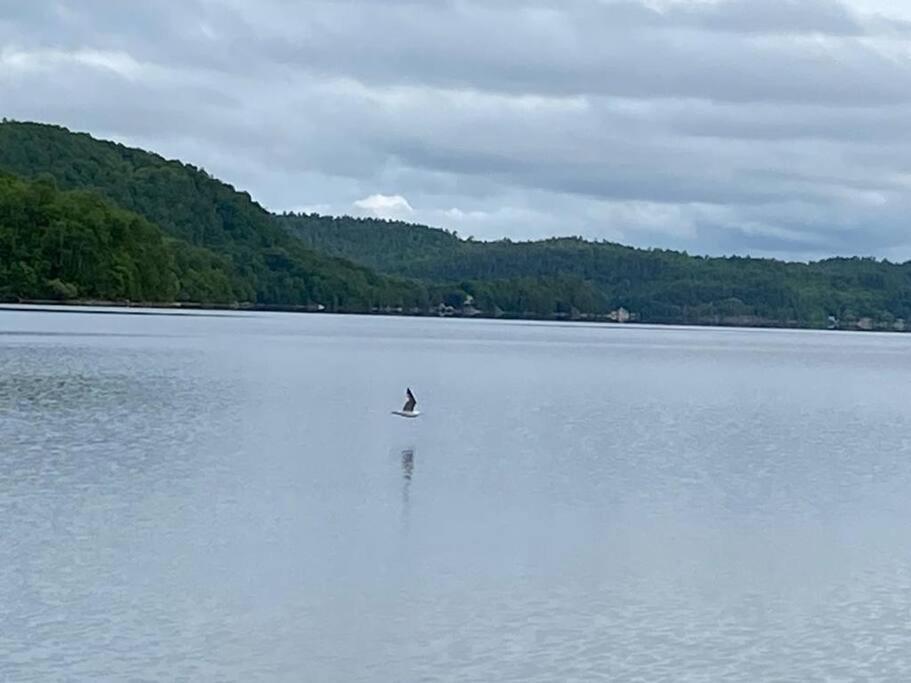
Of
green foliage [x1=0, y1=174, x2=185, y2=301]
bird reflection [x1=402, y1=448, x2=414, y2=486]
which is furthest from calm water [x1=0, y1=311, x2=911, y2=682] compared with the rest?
green foliage [x1=0, y1=174, x2=185, y2=301]

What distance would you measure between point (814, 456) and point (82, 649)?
21967mm

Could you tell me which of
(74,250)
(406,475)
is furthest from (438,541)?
(74,250)

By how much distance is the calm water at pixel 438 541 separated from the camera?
14820mm

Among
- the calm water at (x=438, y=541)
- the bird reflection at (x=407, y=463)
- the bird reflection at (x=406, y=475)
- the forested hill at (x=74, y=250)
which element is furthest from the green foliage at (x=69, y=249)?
the bird reflection at (x=406, y=475)

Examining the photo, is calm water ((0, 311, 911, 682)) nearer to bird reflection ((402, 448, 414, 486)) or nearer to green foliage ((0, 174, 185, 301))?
bird reflection ((402, 448, 414, 486))

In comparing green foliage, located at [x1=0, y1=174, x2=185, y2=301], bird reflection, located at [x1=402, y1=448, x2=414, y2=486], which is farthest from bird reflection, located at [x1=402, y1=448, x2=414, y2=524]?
green foliage, located at [x1=0, y1=174, x2=185, y2=301]

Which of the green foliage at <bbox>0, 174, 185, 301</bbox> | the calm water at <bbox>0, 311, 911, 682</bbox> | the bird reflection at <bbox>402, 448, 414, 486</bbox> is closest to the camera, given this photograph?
the calm water at <bbox>0, 311, 911, 682</bbox>

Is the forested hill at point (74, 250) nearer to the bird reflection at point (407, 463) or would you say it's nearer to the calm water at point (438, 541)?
the calm water at point (438, 541)

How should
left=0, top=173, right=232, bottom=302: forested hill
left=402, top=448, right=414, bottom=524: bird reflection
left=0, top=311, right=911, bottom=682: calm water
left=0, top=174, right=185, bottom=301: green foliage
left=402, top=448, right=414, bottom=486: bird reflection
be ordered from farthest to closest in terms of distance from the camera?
left=0, top=173, right=232, bottom=302: forested hill, left=0, top=174, right=185, bottom=301: green foliage, left=402, top=448, right=414, bottom=486: bird reflection, left=402, top=448, right=414, bottom=524: bird reflection, left=0, top=311, right=911, bottom=682: calm water

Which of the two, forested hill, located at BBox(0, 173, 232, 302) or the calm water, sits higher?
forested hill, located at BBox(0, 173, 232, 302)

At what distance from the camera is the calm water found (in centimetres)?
1482

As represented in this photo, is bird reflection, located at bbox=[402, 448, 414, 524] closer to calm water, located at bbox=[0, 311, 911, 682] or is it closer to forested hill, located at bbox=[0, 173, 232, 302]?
calm water, located at bbox=[0, 311, 911, 682]

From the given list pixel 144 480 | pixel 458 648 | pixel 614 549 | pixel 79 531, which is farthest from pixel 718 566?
pixel 144 480

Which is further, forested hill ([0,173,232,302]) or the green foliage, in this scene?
forested hill ([0,173,232,302])
